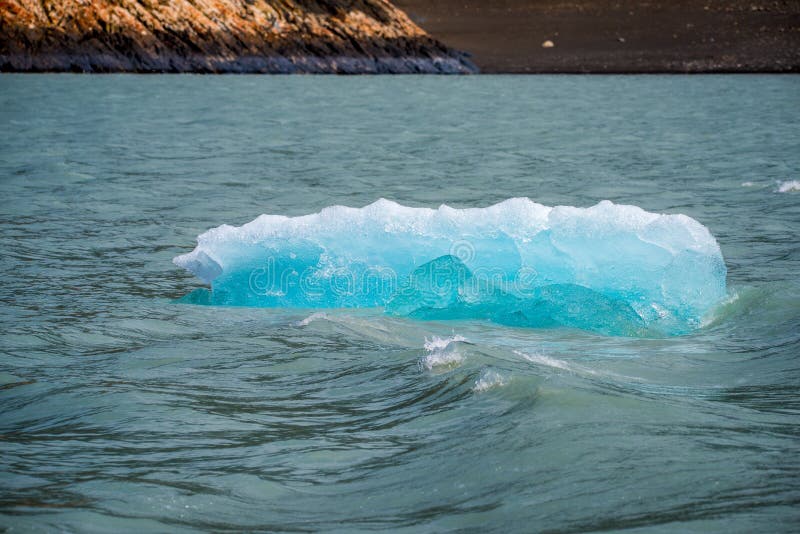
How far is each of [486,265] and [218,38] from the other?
76.6m

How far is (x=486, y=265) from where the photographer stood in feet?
22.5

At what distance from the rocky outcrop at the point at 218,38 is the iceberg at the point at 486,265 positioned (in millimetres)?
67123

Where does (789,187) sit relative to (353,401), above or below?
above

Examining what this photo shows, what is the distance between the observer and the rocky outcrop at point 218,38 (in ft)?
234

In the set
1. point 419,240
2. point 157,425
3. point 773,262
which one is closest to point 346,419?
point 157,425

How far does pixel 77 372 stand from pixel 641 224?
3.97 m

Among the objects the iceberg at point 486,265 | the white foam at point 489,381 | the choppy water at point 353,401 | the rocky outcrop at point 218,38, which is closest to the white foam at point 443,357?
the choppy water at point 353,401

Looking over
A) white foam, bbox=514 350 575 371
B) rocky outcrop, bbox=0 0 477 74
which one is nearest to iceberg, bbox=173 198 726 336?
white foam, bbox=514 350 575 371

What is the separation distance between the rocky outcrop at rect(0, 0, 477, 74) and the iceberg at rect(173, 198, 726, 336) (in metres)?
67.1

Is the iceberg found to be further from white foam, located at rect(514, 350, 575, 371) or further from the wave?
the wave

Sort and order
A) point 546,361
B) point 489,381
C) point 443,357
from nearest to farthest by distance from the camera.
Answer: point 489,381, point 443,357, point 546,361

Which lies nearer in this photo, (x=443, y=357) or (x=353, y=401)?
(x=353, y=401)

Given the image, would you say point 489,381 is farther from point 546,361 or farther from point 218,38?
point 218,38

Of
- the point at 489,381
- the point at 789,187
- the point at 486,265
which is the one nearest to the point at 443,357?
the point at 489,381
